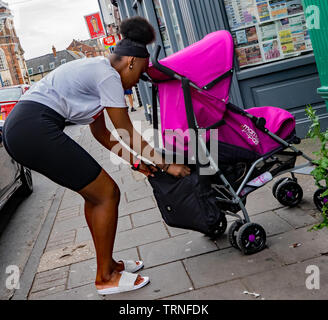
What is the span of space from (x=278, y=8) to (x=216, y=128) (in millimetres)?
4020

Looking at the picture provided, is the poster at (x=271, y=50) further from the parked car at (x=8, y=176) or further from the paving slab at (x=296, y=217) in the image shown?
the parked car at (x=8, y=176)

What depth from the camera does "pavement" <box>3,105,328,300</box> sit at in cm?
318

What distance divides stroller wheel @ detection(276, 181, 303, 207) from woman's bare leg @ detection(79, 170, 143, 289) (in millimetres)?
1666

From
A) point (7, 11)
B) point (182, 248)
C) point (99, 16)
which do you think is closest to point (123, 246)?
point (182, 248)

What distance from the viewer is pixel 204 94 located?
136 inches

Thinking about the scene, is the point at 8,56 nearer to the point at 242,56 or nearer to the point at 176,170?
the point at 242,56

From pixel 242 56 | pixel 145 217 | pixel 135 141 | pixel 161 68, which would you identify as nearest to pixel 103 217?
pixel 135 141

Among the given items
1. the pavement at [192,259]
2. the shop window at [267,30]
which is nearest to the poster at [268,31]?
the shop window at [267,30]

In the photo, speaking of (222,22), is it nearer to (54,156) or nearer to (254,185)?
(254,185)

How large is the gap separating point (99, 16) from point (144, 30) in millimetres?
28532

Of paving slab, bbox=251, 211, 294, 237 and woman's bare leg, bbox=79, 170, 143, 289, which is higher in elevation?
woman's bare leg, bbox=79, 170, 143, 289

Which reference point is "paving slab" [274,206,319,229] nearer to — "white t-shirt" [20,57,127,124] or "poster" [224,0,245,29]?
"white t-shirt" [20,57,127,124]

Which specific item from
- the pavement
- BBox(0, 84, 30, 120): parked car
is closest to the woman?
the pavement

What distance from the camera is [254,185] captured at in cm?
379
